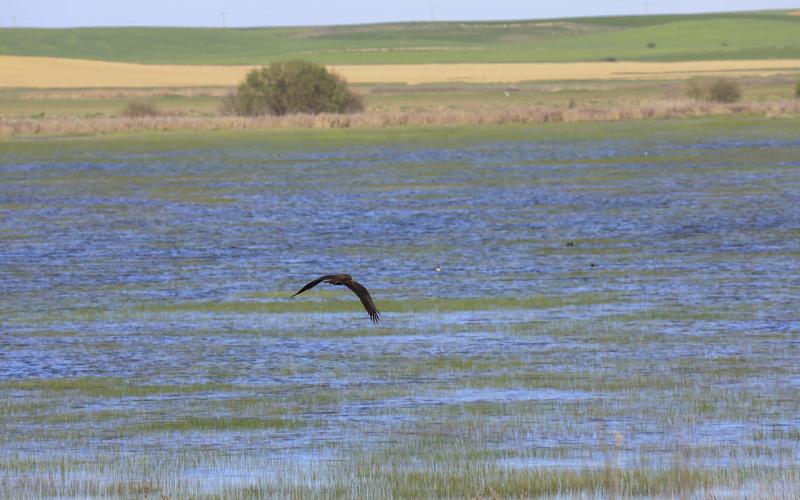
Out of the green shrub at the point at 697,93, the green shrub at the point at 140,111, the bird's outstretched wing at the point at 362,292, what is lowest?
the green shrub at the point at 140,111

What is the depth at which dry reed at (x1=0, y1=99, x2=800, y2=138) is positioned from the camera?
70188 millimetres

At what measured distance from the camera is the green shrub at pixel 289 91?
81.1 m

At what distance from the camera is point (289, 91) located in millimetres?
81375

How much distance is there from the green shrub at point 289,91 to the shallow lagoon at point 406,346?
41405mm

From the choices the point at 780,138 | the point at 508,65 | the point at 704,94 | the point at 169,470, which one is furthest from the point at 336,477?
the point at 508,65

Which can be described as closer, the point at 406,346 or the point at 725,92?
the point at 406,346

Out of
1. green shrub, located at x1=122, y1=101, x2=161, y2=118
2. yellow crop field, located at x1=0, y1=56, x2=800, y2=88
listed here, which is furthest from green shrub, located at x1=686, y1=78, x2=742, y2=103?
yellow crop field, located at x1=0, y1=56, x2=800, y2=88

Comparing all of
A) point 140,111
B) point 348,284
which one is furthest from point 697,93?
point 348,284

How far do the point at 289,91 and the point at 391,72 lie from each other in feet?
246

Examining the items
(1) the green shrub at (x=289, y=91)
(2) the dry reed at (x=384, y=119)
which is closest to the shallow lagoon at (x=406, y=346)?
(2) the dry reed at (x=384, y=119)

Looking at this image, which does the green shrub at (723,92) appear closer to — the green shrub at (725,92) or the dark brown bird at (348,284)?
the green shrub at (725,92)

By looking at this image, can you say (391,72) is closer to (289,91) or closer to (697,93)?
(697,93)

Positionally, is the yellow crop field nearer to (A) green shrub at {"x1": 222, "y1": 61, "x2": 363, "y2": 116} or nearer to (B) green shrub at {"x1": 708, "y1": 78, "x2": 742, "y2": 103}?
(B) green shrub at {"x1": 708, "y1": 78, "x2": 742, "y2": 103}

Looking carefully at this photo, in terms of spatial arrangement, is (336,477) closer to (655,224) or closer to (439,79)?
(655,224)
